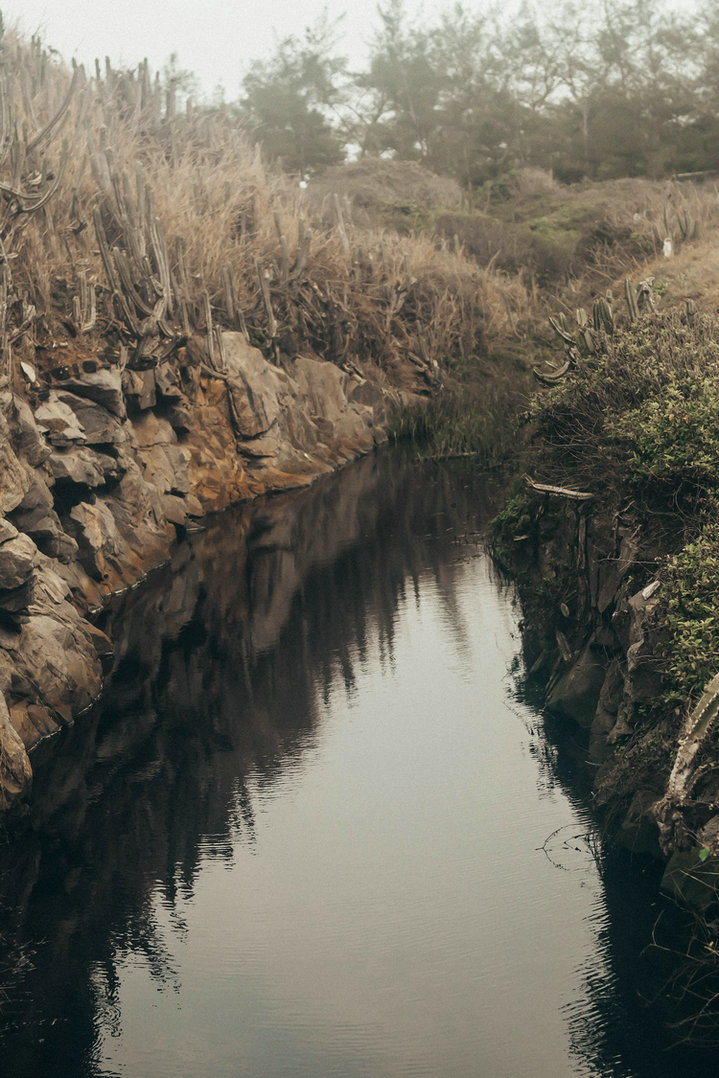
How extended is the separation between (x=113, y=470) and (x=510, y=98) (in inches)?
1866

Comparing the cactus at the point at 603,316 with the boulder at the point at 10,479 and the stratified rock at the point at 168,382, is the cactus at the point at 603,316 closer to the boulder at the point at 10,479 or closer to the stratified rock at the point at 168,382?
the boulder at the point at 10,479

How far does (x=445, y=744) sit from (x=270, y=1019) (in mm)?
4273

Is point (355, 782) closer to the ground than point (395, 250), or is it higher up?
closer to the ground

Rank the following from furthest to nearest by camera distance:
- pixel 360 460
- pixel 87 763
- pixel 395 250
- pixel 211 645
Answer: pixel 395 250
pixel 360 460
pixel 211 645
pixel 87 763

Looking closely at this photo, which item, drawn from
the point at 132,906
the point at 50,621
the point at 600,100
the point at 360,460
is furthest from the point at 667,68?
the point at 132,906

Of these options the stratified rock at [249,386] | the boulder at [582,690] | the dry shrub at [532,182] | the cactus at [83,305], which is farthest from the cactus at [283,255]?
the dry shrub at [532,182]

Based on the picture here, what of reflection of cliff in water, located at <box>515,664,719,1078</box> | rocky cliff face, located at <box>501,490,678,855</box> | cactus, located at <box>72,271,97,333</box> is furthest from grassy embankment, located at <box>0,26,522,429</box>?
reflection of cliff in water, located at <box>515,664,719,1078</box>

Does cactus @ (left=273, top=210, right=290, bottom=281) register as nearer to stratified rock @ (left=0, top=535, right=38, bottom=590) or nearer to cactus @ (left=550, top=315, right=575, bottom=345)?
cactus @ (left=550, top=315, right=575, bottom=345)

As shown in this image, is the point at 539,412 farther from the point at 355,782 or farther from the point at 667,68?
the point at 667,68

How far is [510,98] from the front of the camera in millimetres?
59750

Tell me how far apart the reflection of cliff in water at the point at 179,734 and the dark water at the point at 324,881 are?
3 cm

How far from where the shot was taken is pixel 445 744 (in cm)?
1098

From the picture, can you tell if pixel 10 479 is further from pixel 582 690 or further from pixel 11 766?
pixel 582 690

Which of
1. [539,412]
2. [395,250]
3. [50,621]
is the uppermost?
[395,250]
